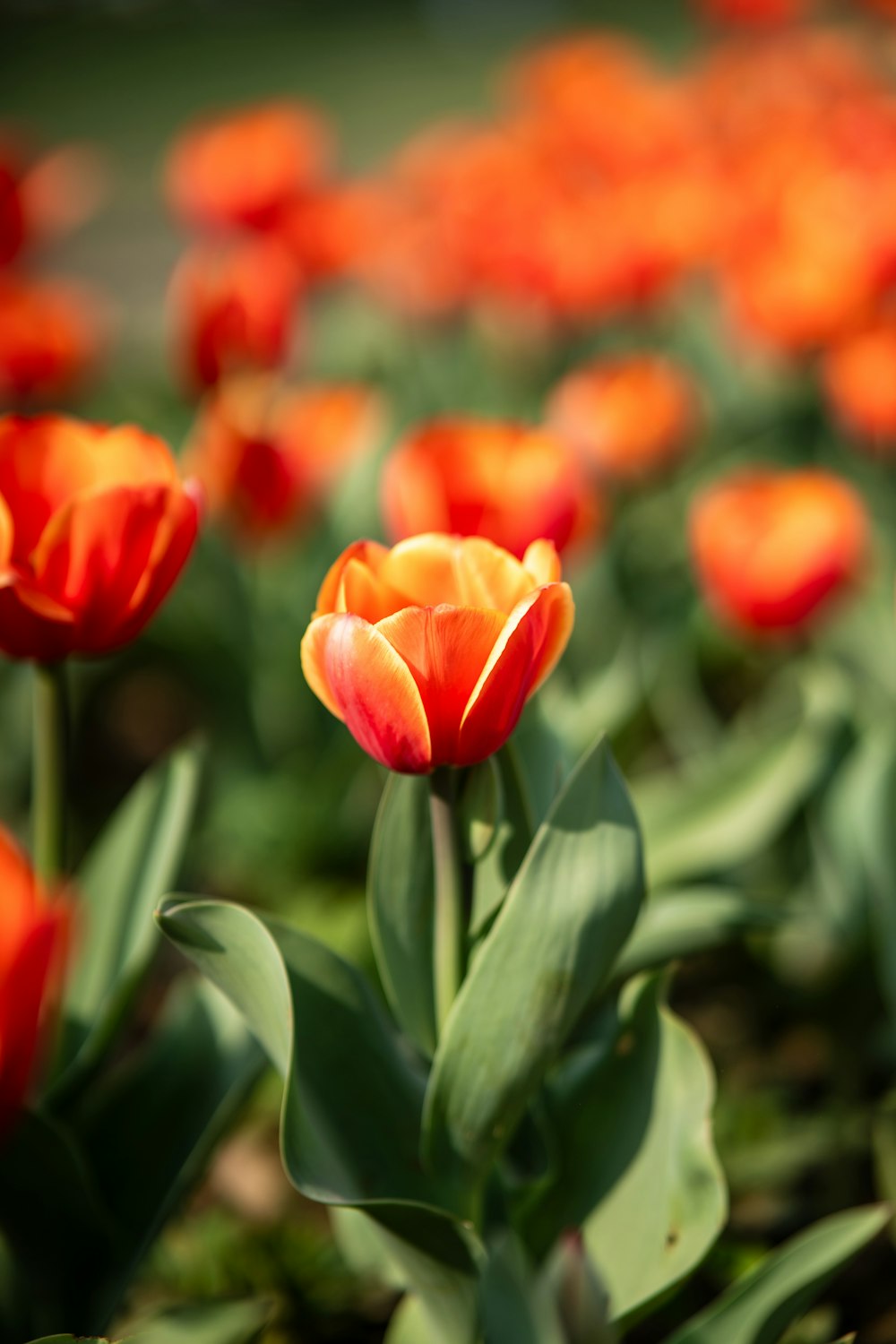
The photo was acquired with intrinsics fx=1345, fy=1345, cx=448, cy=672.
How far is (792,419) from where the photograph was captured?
2365 mm

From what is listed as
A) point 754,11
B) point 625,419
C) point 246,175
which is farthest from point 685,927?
point 754,11

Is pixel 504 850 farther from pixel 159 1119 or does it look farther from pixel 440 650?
pixel 159 1119

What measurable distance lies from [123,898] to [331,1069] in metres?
0.27

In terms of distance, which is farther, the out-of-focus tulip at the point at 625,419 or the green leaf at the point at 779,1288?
the out-of-focus tulip at the point at 625,419

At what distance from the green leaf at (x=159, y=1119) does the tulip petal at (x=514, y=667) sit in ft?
1.20

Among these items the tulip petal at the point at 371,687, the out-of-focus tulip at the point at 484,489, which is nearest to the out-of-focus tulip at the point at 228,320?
the out-of-focus tulip at the point at 484,489

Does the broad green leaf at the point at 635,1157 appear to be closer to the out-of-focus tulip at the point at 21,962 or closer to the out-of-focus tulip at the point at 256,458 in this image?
the out-of-focus tulip at the point at 21,962

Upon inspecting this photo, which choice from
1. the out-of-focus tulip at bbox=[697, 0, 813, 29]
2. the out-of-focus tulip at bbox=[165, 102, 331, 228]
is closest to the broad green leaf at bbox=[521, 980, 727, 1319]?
the out-of-focus tulip at bbox=[165, 102, 331, 228]

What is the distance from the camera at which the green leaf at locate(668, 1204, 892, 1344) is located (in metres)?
0.79

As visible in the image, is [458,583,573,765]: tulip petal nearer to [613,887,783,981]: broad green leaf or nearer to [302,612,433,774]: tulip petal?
[302,612,433,774]: tulip petal

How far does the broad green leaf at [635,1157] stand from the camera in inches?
31.3

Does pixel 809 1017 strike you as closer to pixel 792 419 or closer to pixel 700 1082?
pixel 700 1082

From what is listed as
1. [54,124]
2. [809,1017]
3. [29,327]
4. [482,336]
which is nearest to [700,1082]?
[809,1017]

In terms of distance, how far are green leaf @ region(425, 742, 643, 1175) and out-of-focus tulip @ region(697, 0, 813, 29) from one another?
3.06 meters
